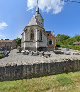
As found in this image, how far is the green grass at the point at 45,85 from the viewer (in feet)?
50.4

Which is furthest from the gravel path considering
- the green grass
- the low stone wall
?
the green grass

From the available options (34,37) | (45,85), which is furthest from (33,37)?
(45,85)

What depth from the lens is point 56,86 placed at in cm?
1641

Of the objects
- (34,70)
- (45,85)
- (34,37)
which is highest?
(34,37)

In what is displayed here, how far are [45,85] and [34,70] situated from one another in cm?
273

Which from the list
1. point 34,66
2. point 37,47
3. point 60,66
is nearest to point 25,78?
point 34,66

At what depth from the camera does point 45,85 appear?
640 inches

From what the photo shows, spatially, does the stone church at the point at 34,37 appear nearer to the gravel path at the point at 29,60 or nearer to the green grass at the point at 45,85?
the gravel path at the point at 29,60

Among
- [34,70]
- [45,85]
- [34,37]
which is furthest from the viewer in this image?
[34,37]

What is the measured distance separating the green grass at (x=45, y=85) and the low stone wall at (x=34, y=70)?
0.77 meters

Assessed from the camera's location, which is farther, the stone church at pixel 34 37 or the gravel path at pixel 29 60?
the stone church at pixel 34 37

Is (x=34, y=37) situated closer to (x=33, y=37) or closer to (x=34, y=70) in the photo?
(x=33, y=37)

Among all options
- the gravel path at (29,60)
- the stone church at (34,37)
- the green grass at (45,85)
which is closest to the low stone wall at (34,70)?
the gravel path at (29,60)

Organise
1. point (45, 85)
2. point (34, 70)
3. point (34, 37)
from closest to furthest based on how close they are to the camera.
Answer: point (45, 85) < point (34, 70) < point (34, 37)
